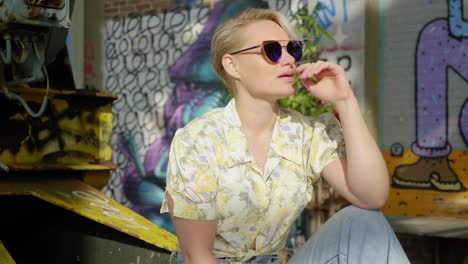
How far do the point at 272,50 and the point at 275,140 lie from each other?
1.21 feet

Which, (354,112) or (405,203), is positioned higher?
(354,112)

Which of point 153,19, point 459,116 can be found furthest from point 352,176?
point 153,19

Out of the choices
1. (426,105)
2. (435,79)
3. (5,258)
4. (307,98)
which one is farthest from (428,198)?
(5,258)

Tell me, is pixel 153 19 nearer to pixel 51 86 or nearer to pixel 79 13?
pixel 79 13

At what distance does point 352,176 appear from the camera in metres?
2.63

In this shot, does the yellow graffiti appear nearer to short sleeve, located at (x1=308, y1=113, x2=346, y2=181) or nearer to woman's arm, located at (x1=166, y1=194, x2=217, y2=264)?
short sleeve, located at (x1=308, y1=113, x2=346, y2=181)

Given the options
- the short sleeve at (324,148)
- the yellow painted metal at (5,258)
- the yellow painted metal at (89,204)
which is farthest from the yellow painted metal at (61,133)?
the short sleeve at (324,148)

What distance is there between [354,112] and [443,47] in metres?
4.10

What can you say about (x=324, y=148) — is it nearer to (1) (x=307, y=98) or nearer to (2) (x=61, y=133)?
(2) (x=61, y=133)

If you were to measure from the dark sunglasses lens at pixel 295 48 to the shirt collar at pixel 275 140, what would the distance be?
27cm

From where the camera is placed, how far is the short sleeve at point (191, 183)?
8.00 ft

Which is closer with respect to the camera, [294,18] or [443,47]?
[443,47]

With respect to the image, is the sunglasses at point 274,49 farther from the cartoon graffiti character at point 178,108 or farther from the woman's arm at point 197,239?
the cartoon graffiti character at point 178,108

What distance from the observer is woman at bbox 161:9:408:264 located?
2.47 metres
